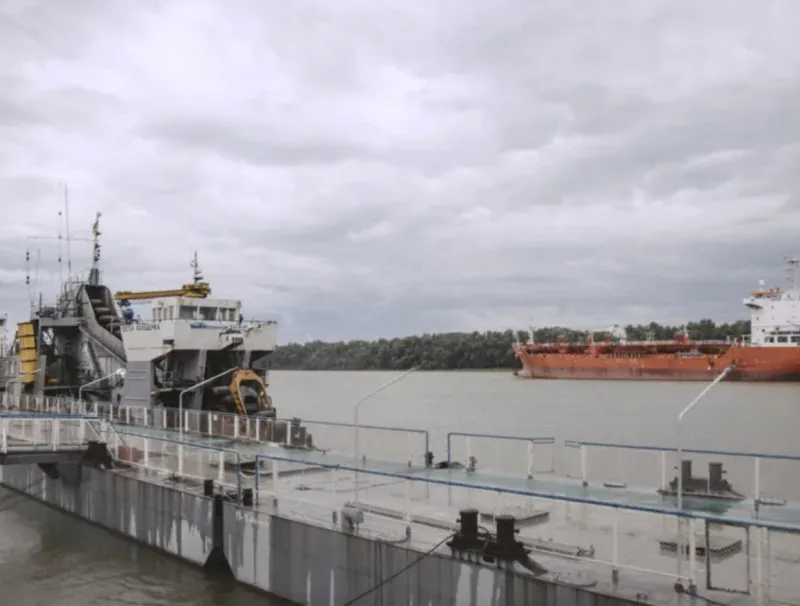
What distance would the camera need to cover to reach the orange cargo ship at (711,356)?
298ft

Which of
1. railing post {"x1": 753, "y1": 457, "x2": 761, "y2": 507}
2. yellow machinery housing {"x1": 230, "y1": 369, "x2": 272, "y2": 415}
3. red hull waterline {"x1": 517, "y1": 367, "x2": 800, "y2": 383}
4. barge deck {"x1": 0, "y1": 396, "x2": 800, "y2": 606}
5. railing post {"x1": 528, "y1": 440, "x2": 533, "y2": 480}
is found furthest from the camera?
red hull waterline {"x1": 517, "y1": 367, "x2": 800, "y2": 383}

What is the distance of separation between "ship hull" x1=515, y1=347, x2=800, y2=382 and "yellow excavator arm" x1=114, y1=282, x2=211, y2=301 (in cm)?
6148

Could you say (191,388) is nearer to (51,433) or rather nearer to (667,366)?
(51,433)

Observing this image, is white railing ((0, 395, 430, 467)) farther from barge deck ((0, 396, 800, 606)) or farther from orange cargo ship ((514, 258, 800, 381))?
orange cargo ship ((514, 258, 800, 381))

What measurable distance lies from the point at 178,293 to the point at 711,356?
75.8 m

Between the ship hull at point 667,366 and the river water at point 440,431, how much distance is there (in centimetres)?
325

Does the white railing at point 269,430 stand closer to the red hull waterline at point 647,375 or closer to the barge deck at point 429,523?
the barge deck at point 429,523

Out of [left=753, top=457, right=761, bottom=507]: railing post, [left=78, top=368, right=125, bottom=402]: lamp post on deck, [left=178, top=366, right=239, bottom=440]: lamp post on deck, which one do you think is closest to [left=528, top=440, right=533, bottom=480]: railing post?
[left=753, top=457, right=761, bottom=507]: railing post

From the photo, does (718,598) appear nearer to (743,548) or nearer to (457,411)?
(743,548)

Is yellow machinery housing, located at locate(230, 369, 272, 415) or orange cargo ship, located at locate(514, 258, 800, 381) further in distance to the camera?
orange cargo ship, located at locate(514, 258, 800, 381)

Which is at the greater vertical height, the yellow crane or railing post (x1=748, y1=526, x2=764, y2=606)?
the yellow crane

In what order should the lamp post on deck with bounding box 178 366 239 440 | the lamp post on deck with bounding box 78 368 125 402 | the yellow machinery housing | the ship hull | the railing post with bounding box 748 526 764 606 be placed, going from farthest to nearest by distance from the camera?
the ship hull
the lamp post on deck with bounding box 78 368 125 402
the yellow machinery housing
the lamp post on deck with bounding box 178 366 239 440
the railing post with bounding box 748 526 764 606

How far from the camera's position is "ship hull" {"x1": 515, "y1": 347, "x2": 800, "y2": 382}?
296 feet

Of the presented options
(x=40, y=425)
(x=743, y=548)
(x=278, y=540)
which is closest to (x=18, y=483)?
(x=40, y=425)
